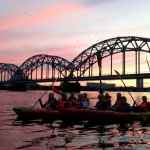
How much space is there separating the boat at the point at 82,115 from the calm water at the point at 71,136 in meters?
0.78

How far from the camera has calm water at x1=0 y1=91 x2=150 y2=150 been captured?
24.0 meters

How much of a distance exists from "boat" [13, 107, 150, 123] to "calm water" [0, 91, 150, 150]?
2.57ft

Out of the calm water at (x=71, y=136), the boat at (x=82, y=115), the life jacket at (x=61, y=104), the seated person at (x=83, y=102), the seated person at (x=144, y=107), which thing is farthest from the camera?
the seated person at (x=83, y=102)

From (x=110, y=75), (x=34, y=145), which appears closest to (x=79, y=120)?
(x=34, y=145)

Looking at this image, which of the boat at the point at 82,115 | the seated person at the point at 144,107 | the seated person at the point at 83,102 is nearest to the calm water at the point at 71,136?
the boat at the point at 82,115

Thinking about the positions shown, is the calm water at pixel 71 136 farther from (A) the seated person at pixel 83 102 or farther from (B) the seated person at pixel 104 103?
(A) the seated person at pixel 83 102

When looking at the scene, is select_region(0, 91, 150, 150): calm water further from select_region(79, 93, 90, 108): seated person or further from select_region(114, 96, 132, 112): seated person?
select_region(79, 93, 90, 108): seated person

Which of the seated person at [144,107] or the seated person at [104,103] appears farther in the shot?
the seated person at [104,103]

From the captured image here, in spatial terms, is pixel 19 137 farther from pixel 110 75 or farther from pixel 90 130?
pixel 110 75

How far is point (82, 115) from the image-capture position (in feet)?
120

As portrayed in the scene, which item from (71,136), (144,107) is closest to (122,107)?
(144,107)

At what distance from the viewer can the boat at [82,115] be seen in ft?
117

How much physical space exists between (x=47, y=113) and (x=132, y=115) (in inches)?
253

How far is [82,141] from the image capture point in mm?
25812
